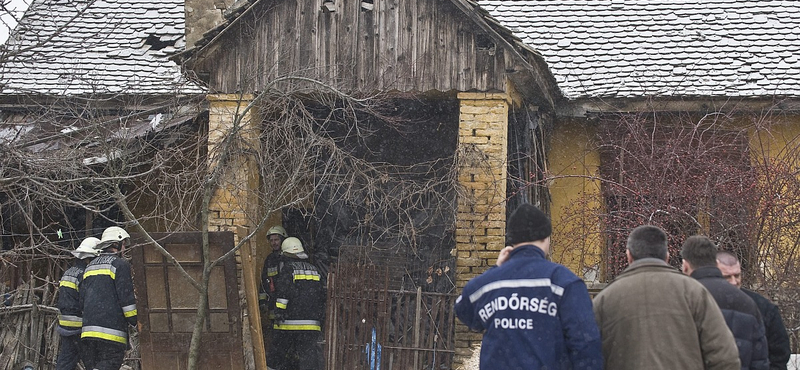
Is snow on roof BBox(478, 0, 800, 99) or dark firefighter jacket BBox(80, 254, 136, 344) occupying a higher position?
snow on roof BBox(478, 0, 800, 99)

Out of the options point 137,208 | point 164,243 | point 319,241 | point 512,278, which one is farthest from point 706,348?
point 137,208

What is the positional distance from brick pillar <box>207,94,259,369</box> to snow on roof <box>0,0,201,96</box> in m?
1.03

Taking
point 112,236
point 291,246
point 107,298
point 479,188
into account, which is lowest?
point 107,298

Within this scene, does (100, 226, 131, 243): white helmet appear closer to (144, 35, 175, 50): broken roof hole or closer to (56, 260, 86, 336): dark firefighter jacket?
(56, 260, 86, 336): dark firefighter jacket

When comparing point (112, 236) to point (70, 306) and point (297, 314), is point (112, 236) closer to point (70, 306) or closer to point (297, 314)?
point (70, 306)

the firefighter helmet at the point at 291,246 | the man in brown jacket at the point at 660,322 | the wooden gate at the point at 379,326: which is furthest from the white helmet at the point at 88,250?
the man in brown jacket at the point at 660,322

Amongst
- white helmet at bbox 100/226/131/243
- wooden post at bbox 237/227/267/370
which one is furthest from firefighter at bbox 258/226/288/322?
white helmet at bbox 100/226/131/243

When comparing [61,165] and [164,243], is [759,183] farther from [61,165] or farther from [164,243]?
[61,165]

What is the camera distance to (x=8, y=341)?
10023 mm

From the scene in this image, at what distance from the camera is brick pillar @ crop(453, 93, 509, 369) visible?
9609mm

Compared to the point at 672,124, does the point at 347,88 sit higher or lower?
higher

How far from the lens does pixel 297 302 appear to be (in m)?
10.2

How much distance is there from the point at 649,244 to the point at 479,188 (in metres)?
4.94

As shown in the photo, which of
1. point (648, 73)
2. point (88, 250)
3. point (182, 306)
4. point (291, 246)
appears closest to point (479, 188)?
point (291, 246)
